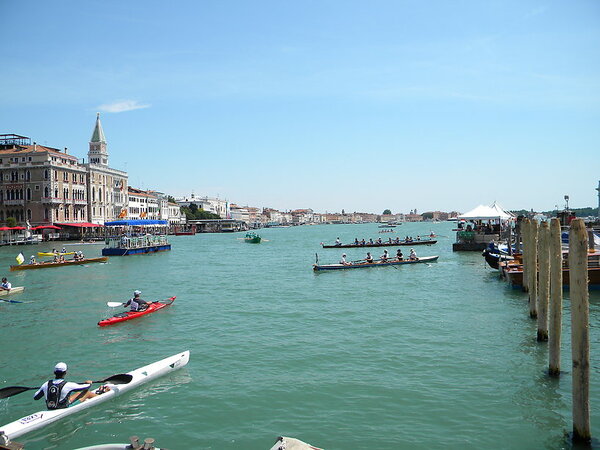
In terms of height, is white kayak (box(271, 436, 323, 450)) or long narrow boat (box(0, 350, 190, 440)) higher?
white kayak (box(271, 436, 323, 450))

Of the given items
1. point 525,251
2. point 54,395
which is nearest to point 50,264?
point 54,395

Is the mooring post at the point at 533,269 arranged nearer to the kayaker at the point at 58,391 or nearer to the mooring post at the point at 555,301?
the mooring post at the point at 555,301

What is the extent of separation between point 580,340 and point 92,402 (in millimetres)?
9488

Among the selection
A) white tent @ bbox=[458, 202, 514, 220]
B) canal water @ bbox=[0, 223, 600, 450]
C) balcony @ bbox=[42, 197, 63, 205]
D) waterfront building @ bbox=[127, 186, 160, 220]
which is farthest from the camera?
waterfront building @ bbox=[127, 186, 160, 220]

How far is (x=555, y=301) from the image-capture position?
34.9 ft

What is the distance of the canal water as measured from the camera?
30.2 ft

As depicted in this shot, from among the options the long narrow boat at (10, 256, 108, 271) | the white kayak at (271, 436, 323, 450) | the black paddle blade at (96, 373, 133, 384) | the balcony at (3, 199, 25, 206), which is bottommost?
the black paddle blade at (96, 373, 133, 384)

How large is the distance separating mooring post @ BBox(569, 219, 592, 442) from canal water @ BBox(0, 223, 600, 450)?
65 centimetres

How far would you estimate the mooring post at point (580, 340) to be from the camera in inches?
319

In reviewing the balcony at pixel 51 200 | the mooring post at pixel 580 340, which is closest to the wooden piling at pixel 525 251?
the mooring post at pixel 580 340

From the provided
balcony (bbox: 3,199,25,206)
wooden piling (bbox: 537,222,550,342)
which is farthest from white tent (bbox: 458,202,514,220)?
balcony (bbox: 3,199,25,206)

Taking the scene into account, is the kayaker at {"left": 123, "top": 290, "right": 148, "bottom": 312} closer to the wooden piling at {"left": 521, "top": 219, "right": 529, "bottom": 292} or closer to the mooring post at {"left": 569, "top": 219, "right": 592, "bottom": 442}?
the mooring post at {"left": 569, "top": 219, "right": 592, "bottom": 442}

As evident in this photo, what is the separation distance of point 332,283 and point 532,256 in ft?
39.9

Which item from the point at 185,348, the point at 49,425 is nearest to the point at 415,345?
the point at 185,348
